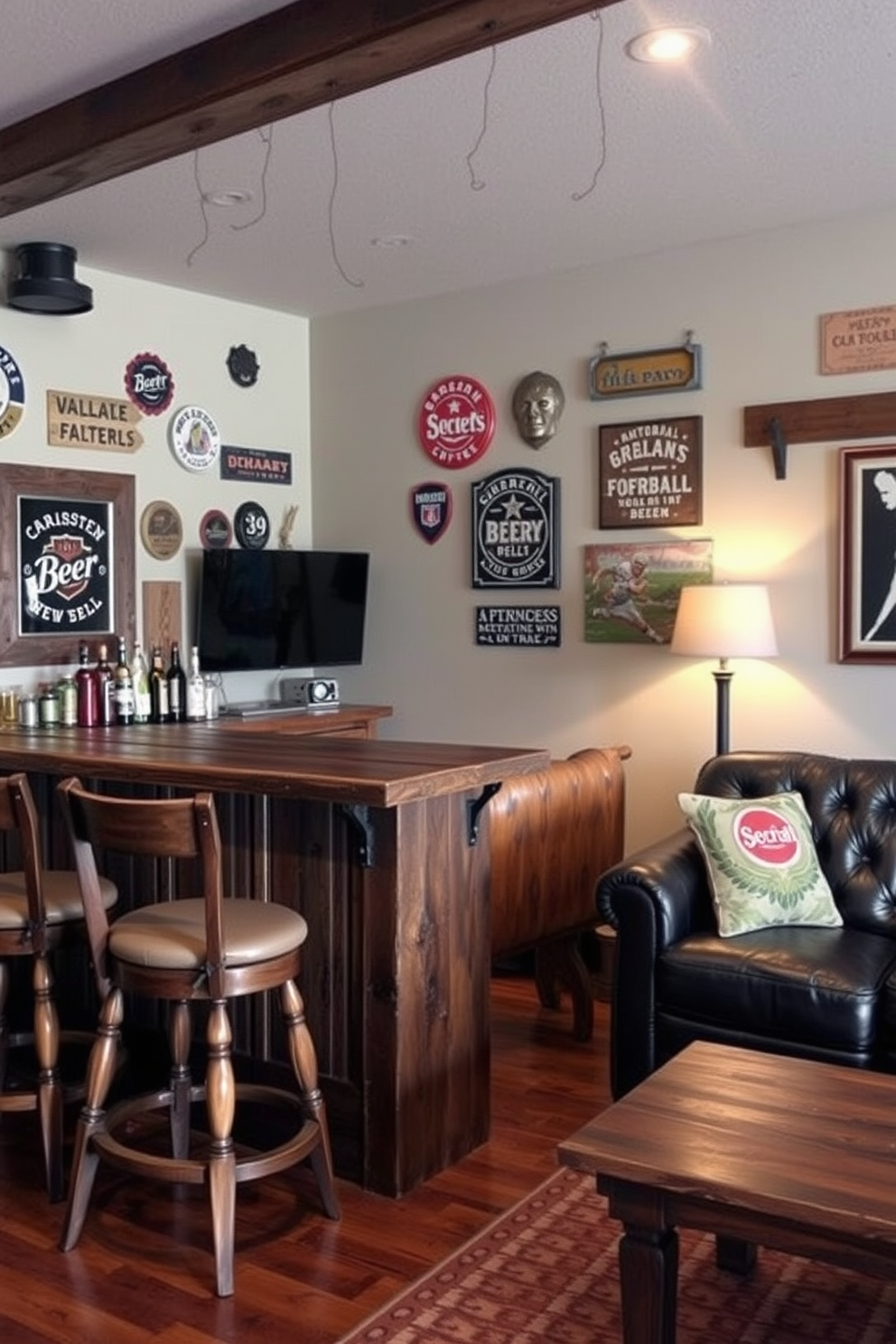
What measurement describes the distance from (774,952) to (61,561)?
9.59 ft

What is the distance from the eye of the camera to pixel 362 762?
9.64 ft

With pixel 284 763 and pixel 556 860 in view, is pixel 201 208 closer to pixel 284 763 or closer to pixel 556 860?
pixel 284 763

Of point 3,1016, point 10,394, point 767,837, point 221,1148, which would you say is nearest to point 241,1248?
point 221,1148

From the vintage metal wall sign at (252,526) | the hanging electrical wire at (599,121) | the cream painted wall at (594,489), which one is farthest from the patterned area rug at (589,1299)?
the vintage metal wall sign at (252,526)

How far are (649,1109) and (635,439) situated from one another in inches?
119

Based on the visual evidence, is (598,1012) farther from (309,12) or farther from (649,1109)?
(309,12)

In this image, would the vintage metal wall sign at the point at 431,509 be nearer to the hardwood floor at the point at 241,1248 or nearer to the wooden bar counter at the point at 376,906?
the wooden bar counter at the point at 376,906

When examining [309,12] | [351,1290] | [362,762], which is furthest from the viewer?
[362,762]

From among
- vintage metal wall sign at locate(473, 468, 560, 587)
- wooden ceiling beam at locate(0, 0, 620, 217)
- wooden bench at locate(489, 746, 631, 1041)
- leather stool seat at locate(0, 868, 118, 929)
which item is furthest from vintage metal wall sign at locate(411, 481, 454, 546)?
leather stool seat at locate(0, 868, 118, 929)

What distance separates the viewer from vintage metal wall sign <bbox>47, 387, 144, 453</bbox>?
15.2ft

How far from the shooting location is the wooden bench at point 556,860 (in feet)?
12.0

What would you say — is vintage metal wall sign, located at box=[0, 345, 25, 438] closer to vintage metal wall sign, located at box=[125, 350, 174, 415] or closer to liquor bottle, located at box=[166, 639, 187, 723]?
vintage metal wall sign, located at box=[125, 350, 174, 415]

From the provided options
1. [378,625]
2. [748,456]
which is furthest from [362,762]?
[378,625]

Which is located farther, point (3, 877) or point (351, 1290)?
point (3, 877)
